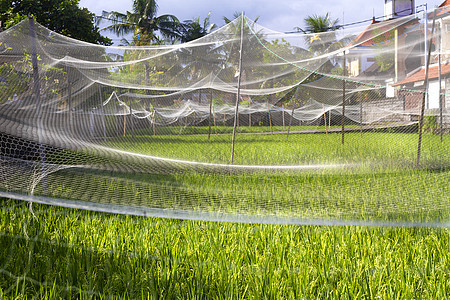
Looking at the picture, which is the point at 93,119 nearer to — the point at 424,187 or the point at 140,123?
the point at 140,123

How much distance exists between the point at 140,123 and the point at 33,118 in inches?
60.7

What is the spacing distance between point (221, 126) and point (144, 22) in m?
26.1

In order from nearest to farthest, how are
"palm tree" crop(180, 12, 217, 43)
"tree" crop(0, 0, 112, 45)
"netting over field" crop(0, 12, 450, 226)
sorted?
"netting over field" crop(0, 12, 450, 226), "tree" crop(0, 0, 112, 45), "palm tree" crop(180, 12, 217, 43)

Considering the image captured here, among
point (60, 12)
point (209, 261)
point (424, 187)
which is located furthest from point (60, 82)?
point (60, 12)

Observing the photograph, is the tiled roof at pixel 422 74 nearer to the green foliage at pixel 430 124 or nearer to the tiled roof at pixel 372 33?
the tiled roof at pixel 372 33

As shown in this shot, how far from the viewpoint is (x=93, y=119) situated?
3859 mm

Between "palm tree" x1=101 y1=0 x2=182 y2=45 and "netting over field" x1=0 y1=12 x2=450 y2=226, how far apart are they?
25.2m

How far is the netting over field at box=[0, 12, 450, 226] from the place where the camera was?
A: 2.71 meters

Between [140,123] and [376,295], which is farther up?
[140,123]

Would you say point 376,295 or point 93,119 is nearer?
point 376,295

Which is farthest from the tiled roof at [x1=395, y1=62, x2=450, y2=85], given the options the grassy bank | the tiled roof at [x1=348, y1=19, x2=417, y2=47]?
the grassy bank

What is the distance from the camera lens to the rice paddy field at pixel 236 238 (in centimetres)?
161

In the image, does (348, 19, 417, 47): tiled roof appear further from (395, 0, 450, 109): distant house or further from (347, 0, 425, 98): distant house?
(395, 0, 450, 109): distant house

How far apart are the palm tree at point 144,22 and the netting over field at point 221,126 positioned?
25212 mm
